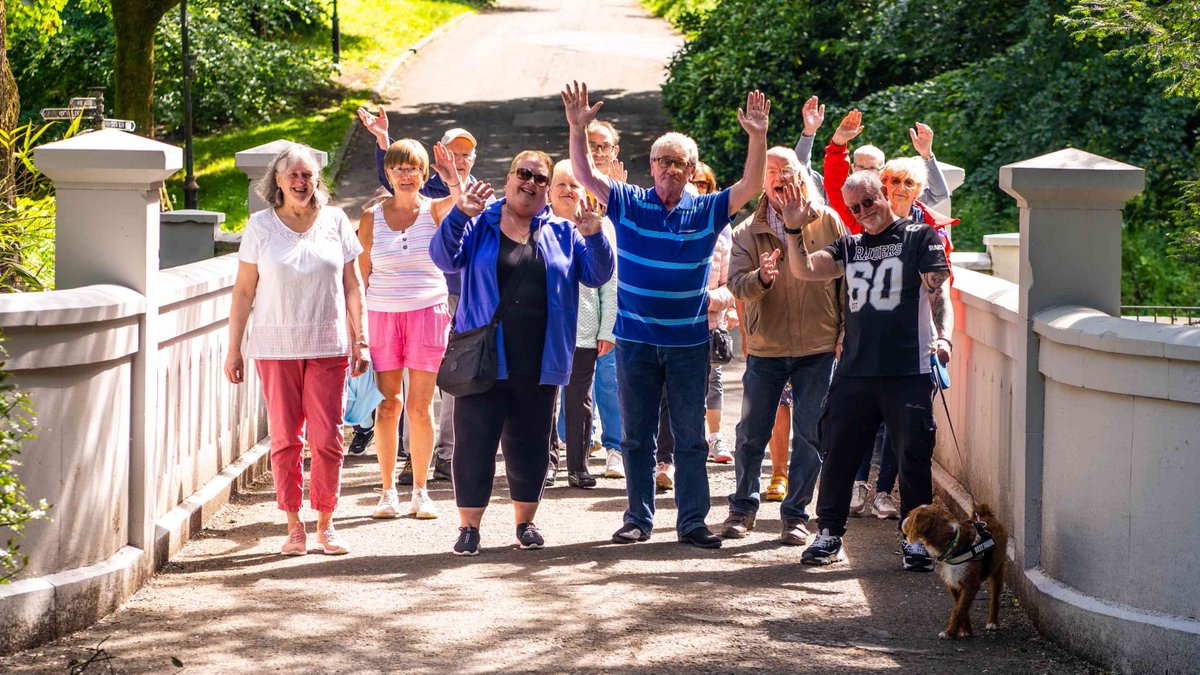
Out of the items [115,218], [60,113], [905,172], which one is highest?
[60,113]

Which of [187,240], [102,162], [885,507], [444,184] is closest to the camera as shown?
[102,162]

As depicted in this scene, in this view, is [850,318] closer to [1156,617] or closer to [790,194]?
[790,194]

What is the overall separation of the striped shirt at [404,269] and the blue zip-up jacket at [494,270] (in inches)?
36.4

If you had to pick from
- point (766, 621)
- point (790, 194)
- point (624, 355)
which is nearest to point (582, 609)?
point (766, 621)

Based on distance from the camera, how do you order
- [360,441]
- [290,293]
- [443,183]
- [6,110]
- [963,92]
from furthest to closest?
[963,92], [6,110], [360,441], [443,183], [290,293]

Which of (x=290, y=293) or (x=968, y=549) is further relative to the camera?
(x=290, y=293)

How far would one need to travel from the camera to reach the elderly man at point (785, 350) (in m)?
7.66

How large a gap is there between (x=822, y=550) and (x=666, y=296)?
4.84ft

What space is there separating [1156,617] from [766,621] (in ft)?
5.17

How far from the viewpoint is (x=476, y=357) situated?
7.17 meters

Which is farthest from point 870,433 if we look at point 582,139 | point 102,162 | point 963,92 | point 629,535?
point 963,92

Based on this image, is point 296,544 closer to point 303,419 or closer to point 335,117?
point 303,419

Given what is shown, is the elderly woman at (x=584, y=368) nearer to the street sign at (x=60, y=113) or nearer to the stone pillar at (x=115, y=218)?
the stone pillar at (x=115, y=218)

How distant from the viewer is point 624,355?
7.61m
